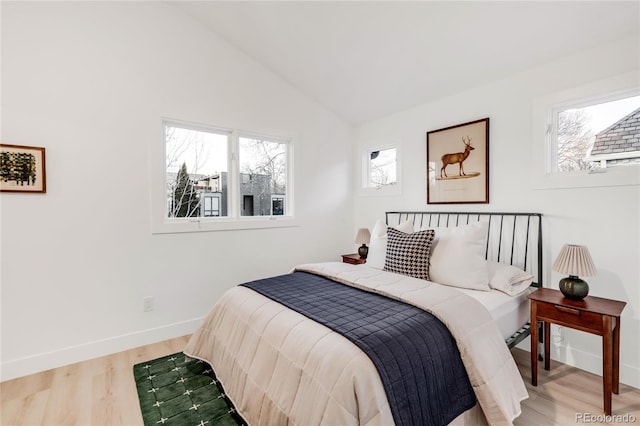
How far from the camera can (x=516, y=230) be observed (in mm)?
2600

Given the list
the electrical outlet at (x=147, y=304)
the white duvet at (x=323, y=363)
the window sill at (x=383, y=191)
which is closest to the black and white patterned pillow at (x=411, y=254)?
the white duvet at (x=323, y=363)

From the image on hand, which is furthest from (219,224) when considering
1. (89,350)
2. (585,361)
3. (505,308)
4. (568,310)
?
(585,361)

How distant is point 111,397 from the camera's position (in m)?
1.95

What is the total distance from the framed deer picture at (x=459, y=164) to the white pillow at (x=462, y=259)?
0.67 m

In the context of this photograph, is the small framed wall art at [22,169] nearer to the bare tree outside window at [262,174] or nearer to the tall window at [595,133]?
the bare tree outside window at [262,174]

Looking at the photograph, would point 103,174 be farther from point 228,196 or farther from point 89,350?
point 89,350

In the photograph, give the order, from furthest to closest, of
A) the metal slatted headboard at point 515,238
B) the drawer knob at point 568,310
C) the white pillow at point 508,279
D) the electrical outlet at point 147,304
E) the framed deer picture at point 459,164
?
the framed deer picture at point 459,164 → the electrical outlet at point 147,304 → the metal slatted headboard at point 515,238 → the white pillow at point 508,279 → the drawer knob at point 568,310

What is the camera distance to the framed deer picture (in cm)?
281

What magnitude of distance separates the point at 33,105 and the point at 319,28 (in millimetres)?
2381

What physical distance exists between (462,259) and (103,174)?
3017 millimetres

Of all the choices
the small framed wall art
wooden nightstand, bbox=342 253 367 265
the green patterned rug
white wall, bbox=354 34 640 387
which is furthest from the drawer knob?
the small framed wall art

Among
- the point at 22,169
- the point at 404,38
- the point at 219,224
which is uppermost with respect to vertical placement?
the point at 404,38

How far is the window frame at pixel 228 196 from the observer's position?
275 centimetres

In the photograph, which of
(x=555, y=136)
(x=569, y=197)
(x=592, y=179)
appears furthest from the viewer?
(x=555, y=136)
